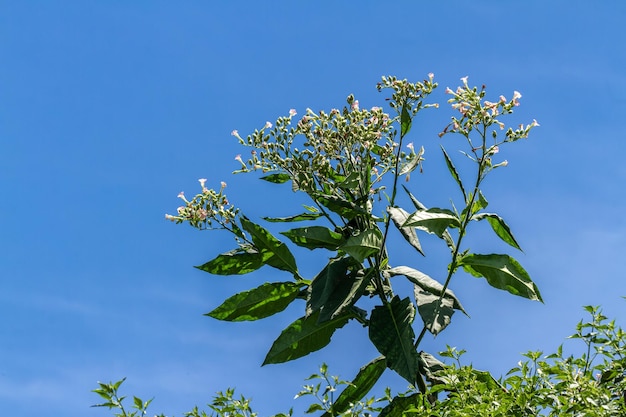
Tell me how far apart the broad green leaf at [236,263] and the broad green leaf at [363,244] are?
58 centimetres

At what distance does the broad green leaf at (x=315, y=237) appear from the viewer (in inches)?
158

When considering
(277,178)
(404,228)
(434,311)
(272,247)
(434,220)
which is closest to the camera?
(434,220)

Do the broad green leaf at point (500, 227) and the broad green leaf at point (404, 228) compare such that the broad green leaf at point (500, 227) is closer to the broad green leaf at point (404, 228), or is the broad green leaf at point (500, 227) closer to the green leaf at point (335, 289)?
the broad green leaf at point (404, 228)

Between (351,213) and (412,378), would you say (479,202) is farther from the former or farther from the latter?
(412,378)

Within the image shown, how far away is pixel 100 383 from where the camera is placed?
10.4ft

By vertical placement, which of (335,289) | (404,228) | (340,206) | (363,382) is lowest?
(363,382)

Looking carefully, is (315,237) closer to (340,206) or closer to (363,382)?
(340,206)

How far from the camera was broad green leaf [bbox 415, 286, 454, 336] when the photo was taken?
150 inches

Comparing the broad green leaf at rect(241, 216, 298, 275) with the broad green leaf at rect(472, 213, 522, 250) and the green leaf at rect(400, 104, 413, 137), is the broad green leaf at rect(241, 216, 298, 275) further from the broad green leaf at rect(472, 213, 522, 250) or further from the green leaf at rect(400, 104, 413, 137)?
the broad green leaf at rect(472, 213, 522, 250)

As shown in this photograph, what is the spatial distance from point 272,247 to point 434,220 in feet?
2.80

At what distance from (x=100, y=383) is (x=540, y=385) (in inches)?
65.5

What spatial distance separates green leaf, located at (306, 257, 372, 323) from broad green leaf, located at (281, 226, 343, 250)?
0.10m

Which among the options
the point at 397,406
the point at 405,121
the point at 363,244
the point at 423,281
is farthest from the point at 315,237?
the point at 397,406

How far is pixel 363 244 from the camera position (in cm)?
375
